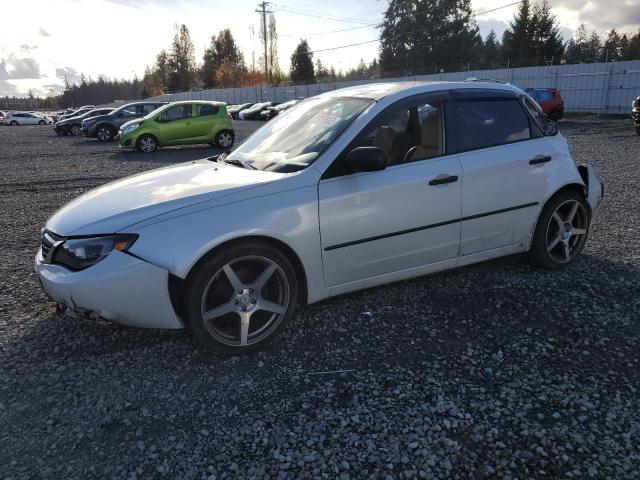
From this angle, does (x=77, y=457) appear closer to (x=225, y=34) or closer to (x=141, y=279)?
(x=141, y=279)

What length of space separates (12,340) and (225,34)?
9826cm

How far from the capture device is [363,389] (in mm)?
2820

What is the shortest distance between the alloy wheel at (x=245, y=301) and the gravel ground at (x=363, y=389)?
0.18 m

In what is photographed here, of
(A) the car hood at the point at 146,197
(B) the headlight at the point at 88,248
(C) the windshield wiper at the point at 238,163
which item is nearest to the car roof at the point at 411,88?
(C) the windshield wiper at the point at 238,163

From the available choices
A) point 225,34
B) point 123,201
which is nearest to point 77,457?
point 123,201

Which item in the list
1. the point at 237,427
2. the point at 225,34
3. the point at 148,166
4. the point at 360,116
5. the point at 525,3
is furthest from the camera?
the point at 225,34

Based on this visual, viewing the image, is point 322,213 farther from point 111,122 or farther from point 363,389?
point 111,122

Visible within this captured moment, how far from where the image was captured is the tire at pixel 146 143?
16109mm

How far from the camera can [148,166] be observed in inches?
498

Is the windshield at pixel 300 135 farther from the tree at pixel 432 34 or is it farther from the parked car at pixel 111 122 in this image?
the tree at pixel 432 34

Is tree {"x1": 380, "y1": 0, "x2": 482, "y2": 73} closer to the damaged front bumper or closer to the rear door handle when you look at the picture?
the rear door handle

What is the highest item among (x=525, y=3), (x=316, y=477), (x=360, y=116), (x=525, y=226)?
(x=525, y=3)

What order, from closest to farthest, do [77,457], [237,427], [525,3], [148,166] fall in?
[77,457] < [237,427] < [148,166] < [525,3]

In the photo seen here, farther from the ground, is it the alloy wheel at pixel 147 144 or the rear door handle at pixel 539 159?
the rear door handle at pixel 539 159
